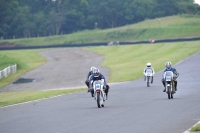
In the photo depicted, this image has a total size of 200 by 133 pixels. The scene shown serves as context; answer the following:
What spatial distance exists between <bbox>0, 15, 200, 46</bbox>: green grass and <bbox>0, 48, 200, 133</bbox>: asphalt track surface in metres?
77.6

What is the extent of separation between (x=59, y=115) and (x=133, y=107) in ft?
8.86

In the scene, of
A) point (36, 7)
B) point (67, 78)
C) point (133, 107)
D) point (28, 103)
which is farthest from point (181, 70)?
point (36, 7)

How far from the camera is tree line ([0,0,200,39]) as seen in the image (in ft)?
458

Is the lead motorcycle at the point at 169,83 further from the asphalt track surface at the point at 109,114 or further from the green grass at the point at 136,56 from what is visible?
the green grass at the point at 136,56

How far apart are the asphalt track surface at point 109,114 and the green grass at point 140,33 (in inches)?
3054

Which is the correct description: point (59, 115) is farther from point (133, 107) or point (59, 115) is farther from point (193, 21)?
point (193, 21)

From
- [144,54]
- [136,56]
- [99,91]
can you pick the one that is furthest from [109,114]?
[144,54]

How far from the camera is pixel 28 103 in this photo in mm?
24781

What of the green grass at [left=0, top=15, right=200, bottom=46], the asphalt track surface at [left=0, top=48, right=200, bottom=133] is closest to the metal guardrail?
the asphalt track surface at [left=0, top=48, right=200, bottom=133]

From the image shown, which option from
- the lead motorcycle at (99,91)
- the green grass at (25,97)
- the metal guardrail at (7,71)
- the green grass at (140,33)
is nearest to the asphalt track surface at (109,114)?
the lead motorcycle at (99,91)

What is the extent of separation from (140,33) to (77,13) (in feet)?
117

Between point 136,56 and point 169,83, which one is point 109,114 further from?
point 136,56

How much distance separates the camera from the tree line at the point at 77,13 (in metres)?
140

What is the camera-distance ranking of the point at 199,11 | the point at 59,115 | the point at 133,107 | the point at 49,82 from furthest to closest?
the point at 199,11, the point at 49,82, the point at 133,107, the point at 59,115
